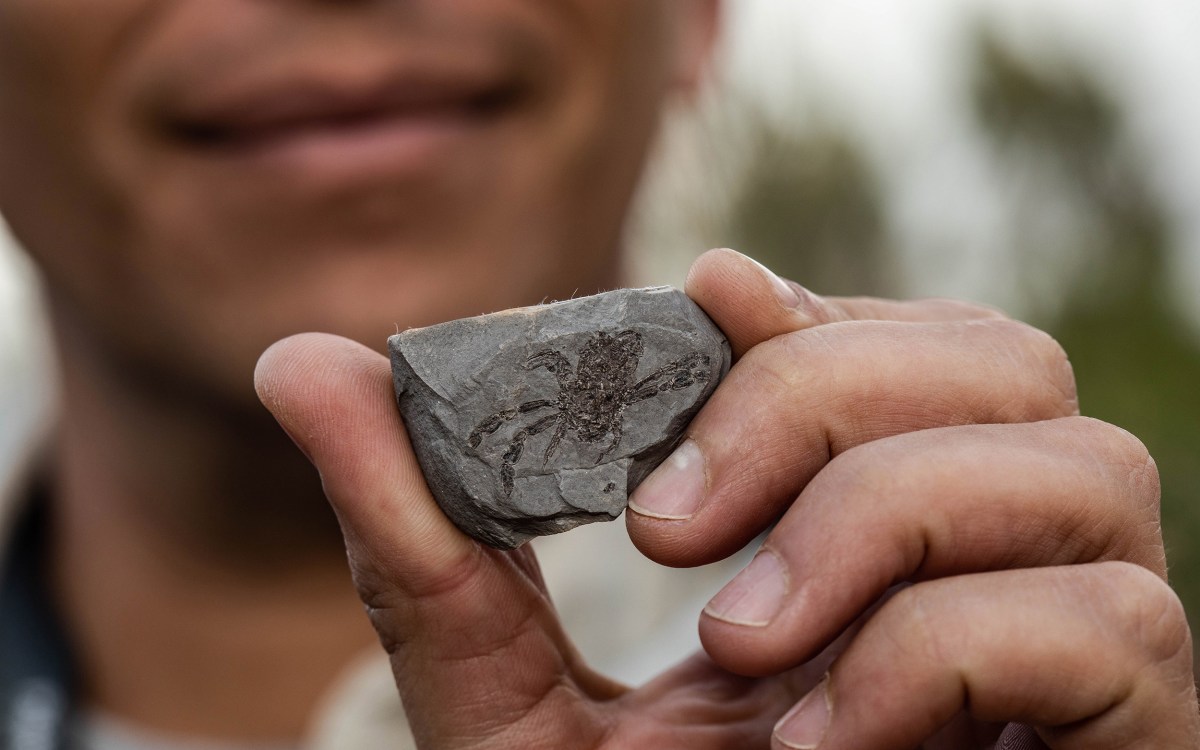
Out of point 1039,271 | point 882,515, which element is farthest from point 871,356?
point 1039,271

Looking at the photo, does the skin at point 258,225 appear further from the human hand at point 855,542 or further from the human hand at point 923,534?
the human hand at point 923,534

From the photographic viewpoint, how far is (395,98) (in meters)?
2.61

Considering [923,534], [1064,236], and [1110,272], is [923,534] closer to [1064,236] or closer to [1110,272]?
[1110,272]

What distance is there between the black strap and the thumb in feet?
6.40

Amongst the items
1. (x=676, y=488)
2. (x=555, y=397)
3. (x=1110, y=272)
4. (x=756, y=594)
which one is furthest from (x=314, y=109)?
(x=1110, y=272)

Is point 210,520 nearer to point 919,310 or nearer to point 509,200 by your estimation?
point 509,200

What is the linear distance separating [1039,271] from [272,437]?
5.78 m

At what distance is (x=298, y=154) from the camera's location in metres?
2.58

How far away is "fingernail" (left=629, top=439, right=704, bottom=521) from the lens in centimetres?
159

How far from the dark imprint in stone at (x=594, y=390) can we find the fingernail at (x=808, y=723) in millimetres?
520

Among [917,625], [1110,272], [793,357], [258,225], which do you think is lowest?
[1110,272]

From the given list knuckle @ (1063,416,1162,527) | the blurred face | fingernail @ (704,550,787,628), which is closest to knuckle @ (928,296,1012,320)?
knuckle @ (1063,416,1162,527)

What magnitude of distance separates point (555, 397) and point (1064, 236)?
259 inches

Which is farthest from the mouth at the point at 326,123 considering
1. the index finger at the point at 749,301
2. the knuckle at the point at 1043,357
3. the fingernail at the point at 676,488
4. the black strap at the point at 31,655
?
the black strap at the point at 31,655
